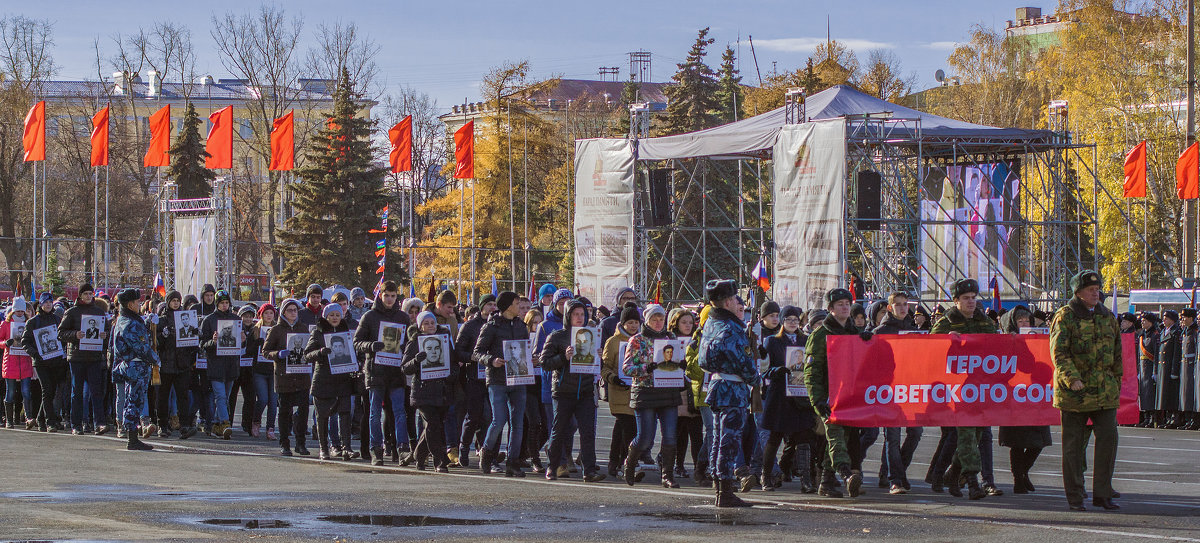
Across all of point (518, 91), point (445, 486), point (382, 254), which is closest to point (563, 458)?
point (445, 486)

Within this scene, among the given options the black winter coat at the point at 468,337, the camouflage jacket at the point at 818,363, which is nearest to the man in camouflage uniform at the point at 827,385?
the camouflage jacket at the point at 818,363

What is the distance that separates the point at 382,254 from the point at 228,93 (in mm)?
69820

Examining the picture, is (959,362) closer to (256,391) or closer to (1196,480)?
(1196,480)

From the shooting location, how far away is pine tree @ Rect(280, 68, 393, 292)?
60125 mm

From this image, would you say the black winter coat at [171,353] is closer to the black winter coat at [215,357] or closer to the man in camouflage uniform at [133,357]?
the black winter coat at [215,357]

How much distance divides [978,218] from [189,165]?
44.6 meters

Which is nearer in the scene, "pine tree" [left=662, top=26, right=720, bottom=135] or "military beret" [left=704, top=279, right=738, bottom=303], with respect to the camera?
"military beret" [left=704, top=279, right=738, bottom=303]

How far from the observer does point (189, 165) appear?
69.3m

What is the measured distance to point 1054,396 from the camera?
11.1 metres

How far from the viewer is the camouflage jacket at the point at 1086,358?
35.6 ft

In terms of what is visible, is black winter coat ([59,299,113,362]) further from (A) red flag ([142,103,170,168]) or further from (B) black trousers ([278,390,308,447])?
(A) red flag ([142,103,170,168])

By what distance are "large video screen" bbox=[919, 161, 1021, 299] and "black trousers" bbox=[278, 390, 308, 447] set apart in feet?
65.2

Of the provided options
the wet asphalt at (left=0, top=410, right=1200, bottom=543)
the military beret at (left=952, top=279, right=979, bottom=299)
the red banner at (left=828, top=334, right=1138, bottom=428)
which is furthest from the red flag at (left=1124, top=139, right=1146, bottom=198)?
the military beret at (left=952, top=279, right=979, bottom=299)

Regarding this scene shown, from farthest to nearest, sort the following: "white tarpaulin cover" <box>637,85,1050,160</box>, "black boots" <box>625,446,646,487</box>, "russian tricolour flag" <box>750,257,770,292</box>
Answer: "russian tricolour flag" <box>750,257,770,292</box> → "white tarpaulin cover" <box>637,85,1050,160</box> → "black boots" <box>625,446,646,487</box>
